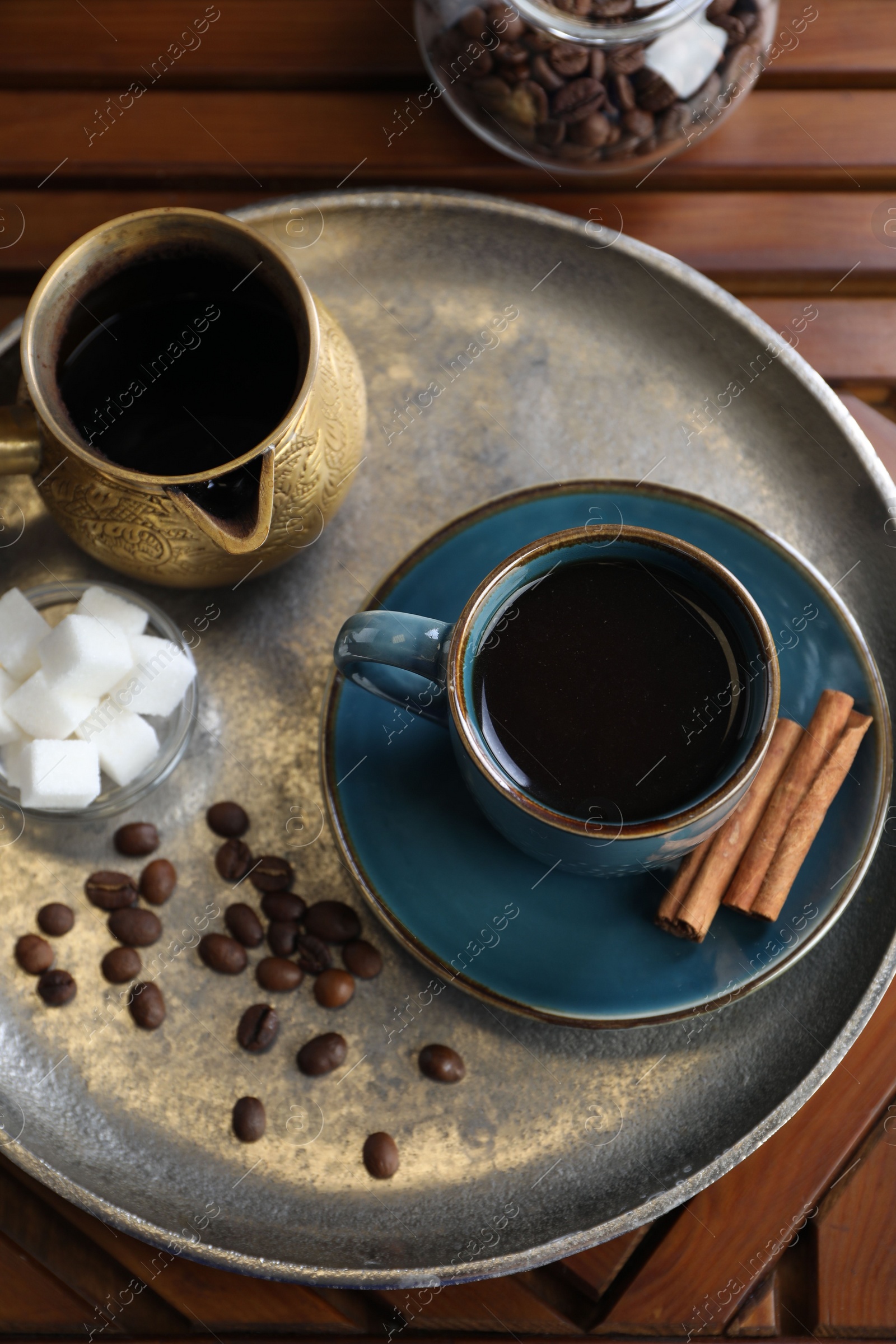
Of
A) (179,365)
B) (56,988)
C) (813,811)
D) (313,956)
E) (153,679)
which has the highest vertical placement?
(179,365)

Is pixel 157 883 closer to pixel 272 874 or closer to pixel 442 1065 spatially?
pixel 272 874

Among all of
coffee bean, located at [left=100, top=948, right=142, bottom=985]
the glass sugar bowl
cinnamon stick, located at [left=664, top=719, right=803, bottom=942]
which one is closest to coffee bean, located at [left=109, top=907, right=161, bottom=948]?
coffee bean, located at [left=100, top=948, right=142, bottom=985]

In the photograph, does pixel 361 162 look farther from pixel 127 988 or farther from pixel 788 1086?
pixel 788 1086

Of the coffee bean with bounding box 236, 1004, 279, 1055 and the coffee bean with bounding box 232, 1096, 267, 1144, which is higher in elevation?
the coffee bean with bounding box 236, 1004, 279, 1055

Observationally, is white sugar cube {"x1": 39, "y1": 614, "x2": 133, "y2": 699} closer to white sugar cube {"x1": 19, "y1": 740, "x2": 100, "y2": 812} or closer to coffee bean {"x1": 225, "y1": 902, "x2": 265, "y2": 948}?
white sugar cube {"x1": 19, "y1": 740, "x2": 100, "y2": 812}

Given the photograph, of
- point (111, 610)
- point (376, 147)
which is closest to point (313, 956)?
point (111, 610)

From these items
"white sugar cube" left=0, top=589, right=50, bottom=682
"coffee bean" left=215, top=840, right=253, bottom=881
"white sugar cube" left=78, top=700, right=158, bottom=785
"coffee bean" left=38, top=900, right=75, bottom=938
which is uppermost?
"white sugar cube" left=0, top=589, right=50, bottom=682
